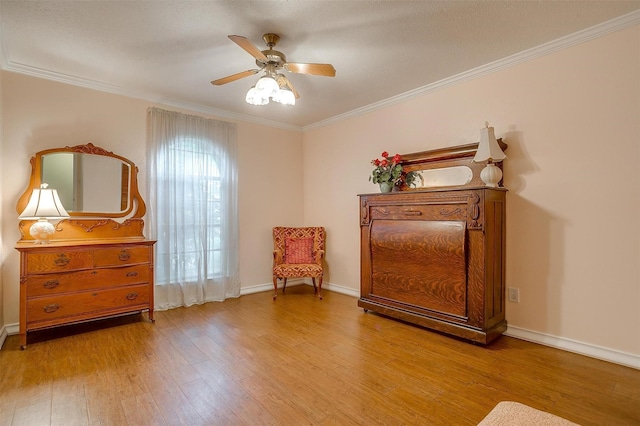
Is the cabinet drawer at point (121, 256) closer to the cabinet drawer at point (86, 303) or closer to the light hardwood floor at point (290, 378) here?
the cabinet drawer at point (86, 303)

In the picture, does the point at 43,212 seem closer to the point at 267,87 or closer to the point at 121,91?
the point at 121,91

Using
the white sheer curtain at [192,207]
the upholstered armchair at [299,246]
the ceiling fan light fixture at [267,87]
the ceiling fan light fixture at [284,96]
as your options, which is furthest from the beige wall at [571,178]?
the white sheer curtain at [192,207]

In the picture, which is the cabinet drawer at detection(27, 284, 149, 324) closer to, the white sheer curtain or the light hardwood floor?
the light hardwood floor

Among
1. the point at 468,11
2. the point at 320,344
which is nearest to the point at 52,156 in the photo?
the point at 320,344

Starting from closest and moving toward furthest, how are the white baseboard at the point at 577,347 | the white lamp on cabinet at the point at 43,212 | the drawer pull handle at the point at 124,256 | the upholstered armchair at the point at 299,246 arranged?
the white baseboard at the point at 577,347 → the white lamp on cabinet at the point at 43,212 → the drawer pull handle at the point at 124,256 → the upholstered armchair at the point at 299,246

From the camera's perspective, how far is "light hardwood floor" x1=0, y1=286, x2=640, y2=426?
5.97 ft

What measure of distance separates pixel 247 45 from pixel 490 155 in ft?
7.13

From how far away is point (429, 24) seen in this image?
7.91ft

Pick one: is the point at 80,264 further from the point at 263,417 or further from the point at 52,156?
the point at 263,417

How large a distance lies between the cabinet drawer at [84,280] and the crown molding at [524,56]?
3.35 metres

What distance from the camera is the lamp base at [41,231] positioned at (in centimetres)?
293

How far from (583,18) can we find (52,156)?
4771 millimetres

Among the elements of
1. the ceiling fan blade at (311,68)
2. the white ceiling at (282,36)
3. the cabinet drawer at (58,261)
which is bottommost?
the cabinet drawer at (58,261)

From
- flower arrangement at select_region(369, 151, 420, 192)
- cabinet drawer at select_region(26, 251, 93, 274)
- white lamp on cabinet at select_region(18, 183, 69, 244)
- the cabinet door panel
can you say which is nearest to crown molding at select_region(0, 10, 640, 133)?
flower arrangement at select_region(369, 151, 420, 192)
